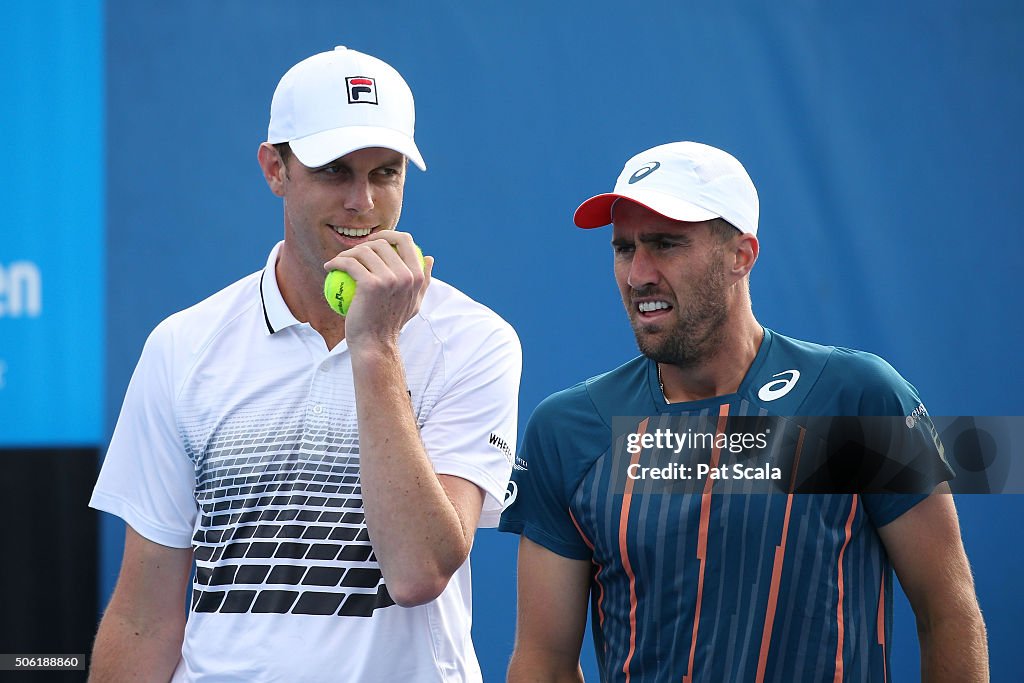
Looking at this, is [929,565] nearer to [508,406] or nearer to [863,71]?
[508,406]

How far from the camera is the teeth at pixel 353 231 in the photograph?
1.72 m

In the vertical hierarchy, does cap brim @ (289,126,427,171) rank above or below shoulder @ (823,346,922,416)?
above

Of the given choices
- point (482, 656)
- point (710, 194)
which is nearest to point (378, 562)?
Result: point (710, 194)

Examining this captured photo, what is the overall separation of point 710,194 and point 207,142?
54.6 inches

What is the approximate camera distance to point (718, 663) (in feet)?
5.31

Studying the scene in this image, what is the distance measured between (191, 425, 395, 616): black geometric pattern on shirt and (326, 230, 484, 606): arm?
0.28 feet

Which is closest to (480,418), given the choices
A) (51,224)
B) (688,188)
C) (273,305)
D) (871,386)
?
(273,305)

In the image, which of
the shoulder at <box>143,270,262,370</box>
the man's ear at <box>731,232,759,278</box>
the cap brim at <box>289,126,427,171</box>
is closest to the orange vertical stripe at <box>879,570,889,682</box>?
the man's ear at <box>731,232,759,278</box>

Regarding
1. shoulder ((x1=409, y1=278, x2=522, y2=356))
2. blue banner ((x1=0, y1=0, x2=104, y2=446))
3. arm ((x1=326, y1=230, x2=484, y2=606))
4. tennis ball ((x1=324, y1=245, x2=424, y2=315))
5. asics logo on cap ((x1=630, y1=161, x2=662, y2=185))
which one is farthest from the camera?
blue banner ((x1=0, y1=0, x2=104, y2=446))

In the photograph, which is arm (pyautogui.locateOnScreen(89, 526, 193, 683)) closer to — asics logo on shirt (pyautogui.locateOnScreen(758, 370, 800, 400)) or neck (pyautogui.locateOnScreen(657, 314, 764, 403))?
neck (pyautogui.locateOnScreen(657, 314, 764, 403))

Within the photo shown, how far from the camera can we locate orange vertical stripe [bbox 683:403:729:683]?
163cm

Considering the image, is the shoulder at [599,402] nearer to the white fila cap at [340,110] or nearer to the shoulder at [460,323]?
the shoulder at [460,323]

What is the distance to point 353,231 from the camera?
68.1 inches

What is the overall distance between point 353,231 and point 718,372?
25.0 inches
